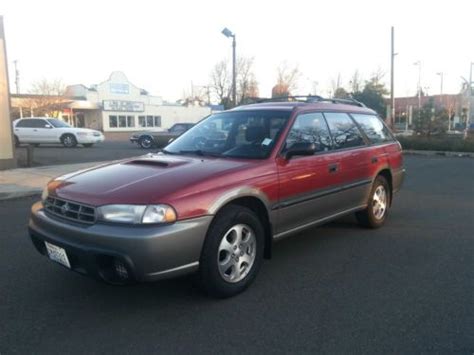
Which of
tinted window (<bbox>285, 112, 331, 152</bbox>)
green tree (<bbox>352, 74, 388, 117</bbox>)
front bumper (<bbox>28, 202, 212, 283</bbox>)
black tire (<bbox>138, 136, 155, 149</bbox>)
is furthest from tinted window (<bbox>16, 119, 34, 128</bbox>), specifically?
green tree (<bbox>352, 74, 388, 117</bbox>)

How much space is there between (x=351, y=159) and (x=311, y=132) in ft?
2.50

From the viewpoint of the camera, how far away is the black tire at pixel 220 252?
3.49m

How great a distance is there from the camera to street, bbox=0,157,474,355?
9.90ft

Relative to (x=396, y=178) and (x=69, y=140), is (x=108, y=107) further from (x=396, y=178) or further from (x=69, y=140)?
(x=396, y=178)

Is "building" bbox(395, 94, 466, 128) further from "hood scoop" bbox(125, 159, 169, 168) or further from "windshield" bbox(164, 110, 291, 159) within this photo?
"hood scoop" bbox(125, 159, 169, 168)

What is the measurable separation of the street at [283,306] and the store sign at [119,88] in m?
42.1

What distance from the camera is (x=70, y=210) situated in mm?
3502

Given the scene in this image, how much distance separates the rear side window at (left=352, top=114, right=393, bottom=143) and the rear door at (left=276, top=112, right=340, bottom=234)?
1000 millimetres

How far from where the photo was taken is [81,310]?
3545 mm

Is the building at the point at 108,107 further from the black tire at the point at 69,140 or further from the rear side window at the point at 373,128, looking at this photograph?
the rear side window at the point at 373,128

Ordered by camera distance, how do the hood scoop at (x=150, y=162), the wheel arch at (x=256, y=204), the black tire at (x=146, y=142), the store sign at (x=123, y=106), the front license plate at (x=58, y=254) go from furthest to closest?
the store sign at (x=123, y=106) < the black tire at (x=146, y=142) < the hood scoop at (x=150, y=162) < the wheel arch at (x=256, y=204) < the front license plate at (x=58, y=254)

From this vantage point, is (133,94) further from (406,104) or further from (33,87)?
(406,104)

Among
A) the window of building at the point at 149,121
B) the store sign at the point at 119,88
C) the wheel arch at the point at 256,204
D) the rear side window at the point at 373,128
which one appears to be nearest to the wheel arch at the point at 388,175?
the rear side window at the point at 373,128

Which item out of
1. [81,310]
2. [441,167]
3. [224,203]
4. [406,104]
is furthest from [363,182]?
[406,104]
